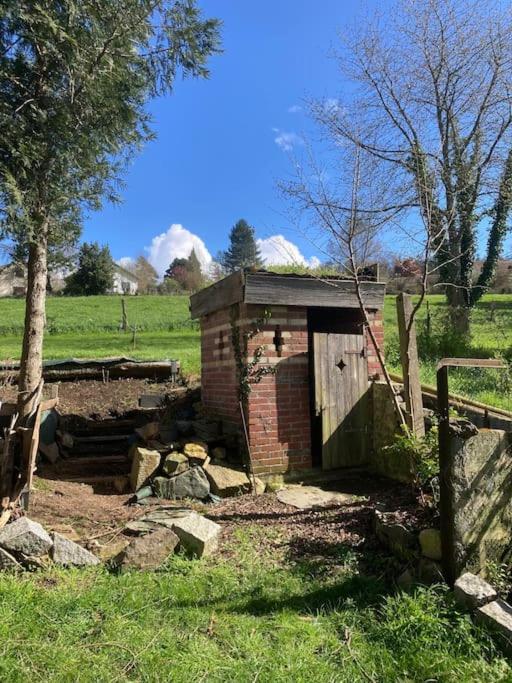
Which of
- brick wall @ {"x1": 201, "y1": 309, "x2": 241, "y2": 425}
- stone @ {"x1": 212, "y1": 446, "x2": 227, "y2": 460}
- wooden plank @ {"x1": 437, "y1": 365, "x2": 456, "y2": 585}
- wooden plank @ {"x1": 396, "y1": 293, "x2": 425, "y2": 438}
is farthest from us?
brick wall @ {"x1": 201, "y1": 309, "x2": 241, "y2": 425}

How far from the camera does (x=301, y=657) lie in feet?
8.58

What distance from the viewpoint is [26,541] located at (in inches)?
146

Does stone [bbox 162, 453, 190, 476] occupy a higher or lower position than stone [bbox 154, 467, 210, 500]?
higher

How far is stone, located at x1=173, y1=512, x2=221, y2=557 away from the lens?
392 cm

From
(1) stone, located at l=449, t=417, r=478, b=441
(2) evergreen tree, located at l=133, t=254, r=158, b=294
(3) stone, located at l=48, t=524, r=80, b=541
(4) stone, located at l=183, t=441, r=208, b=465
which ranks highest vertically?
(2) evergreen tree, located at l=133, t=254, r=158, b=294

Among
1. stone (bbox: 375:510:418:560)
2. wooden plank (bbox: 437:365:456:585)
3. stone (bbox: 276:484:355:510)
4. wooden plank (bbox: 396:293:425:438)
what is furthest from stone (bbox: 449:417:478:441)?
stone (bbox: 276:484:355:510)

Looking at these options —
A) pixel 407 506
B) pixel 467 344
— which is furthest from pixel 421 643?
pixel 467 344

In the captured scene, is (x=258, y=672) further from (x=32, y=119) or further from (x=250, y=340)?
(x=32, y=119)

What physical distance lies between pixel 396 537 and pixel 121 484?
352cm

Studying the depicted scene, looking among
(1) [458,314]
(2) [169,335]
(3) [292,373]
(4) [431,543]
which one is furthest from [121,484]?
(2) [169,335]

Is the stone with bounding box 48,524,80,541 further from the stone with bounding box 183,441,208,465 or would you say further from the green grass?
the stone with bounding box 183,441,208,465

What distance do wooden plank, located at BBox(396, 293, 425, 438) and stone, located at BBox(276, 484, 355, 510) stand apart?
1160 millimetres

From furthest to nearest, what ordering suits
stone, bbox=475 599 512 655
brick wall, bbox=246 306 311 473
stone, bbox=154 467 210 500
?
brick wall, bbox=246 306 311 473, stone, bbox=154 467 210 500, stone, bbox=475 599 512 655

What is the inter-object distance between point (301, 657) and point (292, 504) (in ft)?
8.77
